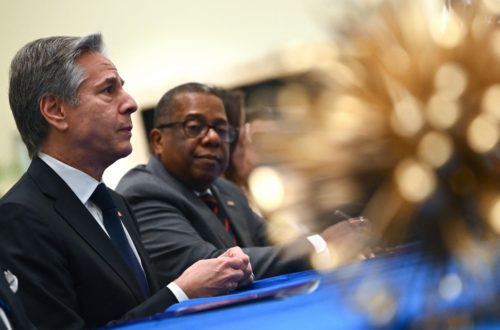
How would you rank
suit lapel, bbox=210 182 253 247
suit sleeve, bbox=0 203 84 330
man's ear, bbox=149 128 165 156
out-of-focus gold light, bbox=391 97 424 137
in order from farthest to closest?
man's ear, bbox=149 128 165 156, suit lapel, bbox=210 182 253 247, suit sleeve, bbox=0 203 84 330, out-of-focus gold light, bbox=391 97 424 137

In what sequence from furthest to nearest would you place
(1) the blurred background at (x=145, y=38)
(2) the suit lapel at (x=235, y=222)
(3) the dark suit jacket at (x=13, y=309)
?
(1) the blurred background at (x=145, y=38), (2) the suit lapel at (x=235, y=222), (3) the dark suit jacket at (x=13, y=309)

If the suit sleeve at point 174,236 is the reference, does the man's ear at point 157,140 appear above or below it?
above

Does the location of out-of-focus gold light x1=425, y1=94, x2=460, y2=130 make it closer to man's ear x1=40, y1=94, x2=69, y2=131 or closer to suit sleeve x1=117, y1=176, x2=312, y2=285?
suit sleeve x1=117, y1=176, x2=312, y2=285

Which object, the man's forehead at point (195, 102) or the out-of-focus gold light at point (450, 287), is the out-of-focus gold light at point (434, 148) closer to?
the out-of-focus gold light at point (450, 287)

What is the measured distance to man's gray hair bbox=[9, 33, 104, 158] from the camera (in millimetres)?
1146

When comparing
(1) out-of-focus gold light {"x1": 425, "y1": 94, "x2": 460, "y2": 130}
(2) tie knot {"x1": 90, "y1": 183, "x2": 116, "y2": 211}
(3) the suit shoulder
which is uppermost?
(1) out-of-focus gold light {"x1": 425, "y1": 94, "x2": 460, "y2": 130}

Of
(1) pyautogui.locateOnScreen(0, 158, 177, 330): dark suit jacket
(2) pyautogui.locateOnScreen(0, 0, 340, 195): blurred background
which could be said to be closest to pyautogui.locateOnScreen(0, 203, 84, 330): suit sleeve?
(1) pyautogui.locateOnScreen(0, 158, 177, 330): dark suit jacket

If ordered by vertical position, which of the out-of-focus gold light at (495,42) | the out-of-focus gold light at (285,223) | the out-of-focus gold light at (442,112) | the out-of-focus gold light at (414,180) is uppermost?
the out-of-focus gold light at (495,42)

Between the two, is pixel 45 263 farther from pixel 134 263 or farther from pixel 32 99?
pixel 32 99

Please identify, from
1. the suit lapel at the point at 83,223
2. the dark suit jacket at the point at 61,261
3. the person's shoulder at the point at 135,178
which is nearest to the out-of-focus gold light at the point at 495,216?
the dark suit jacket at the point at 61,261

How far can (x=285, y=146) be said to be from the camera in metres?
0.28

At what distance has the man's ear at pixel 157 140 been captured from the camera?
1879 mm

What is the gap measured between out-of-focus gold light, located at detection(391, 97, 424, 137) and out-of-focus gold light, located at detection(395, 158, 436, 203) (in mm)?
18

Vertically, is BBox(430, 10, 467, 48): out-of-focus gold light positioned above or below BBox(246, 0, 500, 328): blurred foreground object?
above
